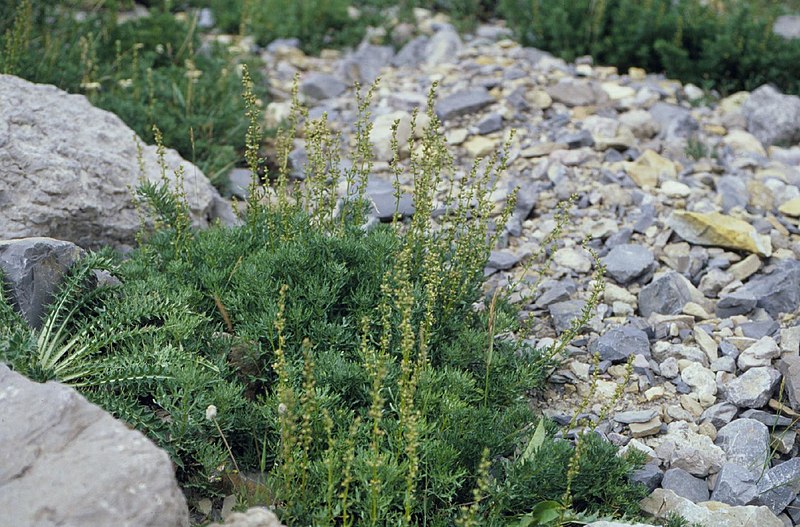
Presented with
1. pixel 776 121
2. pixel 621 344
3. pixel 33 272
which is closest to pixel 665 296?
pixel 621 344

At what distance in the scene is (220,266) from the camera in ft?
14.7

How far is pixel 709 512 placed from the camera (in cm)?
371

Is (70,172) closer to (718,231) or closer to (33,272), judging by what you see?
(33,272)

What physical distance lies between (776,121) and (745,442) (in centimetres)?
381

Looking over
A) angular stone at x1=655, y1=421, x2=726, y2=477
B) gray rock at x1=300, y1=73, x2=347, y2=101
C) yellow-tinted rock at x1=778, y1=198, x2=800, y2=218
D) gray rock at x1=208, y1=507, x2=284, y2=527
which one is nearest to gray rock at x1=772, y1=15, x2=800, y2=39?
yellow-tinted rock at x1=778, y1=198, x2=800, y2=218

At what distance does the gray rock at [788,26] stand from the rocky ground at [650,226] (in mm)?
1697

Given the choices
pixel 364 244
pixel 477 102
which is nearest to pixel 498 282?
pixel 364 244

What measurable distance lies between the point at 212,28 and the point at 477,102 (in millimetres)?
3475

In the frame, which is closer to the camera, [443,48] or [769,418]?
[769,418]

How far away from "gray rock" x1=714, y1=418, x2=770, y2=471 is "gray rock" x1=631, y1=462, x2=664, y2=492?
0.38 metres

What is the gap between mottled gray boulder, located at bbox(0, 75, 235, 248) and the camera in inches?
195

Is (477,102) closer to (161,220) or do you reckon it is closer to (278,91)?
(278,91)

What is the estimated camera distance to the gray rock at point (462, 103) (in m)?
7.35

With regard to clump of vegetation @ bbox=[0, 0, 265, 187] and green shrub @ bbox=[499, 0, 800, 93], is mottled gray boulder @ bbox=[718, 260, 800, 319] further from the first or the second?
clump of vegetation @ bbox=[0, 0, 265, 187]
